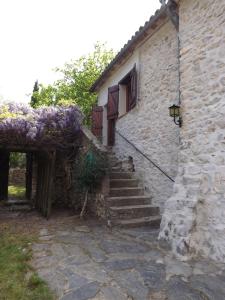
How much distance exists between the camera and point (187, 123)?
4590 mm

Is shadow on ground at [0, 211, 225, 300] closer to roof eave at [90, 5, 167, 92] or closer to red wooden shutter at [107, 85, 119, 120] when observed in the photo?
roof eave at [90, 5, 167, 92]

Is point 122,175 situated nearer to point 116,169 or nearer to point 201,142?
point 116,169

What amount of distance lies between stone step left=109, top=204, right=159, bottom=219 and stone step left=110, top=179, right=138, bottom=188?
2.94ft

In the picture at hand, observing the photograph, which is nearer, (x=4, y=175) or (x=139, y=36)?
(x=139, y=36)

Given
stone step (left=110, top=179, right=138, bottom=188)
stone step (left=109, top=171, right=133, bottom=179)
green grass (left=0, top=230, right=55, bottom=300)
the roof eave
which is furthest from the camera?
stone step (left=109, top=171, right=133, bottom=179)

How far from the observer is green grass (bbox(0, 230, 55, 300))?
9.00ft

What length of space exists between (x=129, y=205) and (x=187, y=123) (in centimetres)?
235

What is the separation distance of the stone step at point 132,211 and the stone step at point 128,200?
0.16 m

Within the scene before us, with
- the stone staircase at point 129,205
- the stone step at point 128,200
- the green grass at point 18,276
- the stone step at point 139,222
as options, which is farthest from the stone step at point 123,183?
the green grass at point 18,276

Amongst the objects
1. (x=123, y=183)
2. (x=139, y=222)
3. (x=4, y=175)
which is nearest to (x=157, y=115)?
(x=123, y=183)

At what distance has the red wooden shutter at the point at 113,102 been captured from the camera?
8759 millimetres

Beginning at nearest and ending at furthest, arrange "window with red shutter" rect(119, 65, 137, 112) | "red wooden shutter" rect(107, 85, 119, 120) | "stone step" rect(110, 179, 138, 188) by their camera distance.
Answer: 1. "stone step" rect(110, 179, 138, 188)
2. "window with red shutter" rect(119, 65, 137, 112)
3. "red wooden shutter" rect(107, 85, 119, 120)

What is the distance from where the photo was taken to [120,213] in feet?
18.3

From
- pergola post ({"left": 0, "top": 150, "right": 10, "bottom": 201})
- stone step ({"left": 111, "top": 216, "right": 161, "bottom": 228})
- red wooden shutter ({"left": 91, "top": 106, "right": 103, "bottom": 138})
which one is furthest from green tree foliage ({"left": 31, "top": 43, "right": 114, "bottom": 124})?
stone step ({"left": 111, "top": 216, "right": 161, "bottom": 228})
